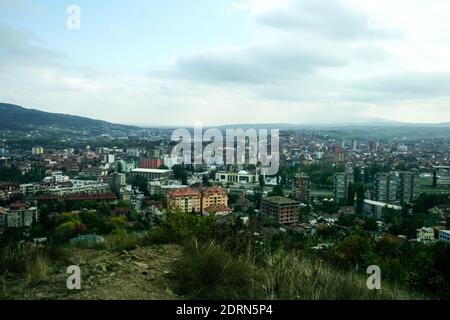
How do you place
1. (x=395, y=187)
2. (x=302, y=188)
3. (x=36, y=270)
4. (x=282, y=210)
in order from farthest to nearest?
(x=395, y=187)
(x=302, y=188)
(x=282, y=210)
(x=36, y=270)

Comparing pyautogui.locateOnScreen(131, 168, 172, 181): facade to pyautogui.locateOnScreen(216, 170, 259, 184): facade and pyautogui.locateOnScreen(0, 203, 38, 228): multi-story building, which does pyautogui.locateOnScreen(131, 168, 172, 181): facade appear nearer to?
pyautogui.locateOnScreen(216, 170, 259, 184): facade

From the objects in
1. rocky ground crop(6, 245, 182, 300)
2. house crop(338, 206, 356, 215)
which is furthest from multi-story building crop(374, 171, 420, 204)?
rocky ground crop(6, 245, 182, 300)

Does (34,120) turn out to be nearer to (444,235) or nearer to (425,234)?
(425,234)

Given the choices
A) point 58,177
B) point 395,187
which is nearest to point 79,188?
point 58,177

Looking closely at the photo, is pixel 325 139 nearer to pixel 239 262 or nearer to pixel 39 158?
pixel 39 158

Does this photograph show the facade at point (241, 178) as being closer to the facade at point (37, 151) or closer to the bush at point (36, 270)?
the facade at point (37, 151)
